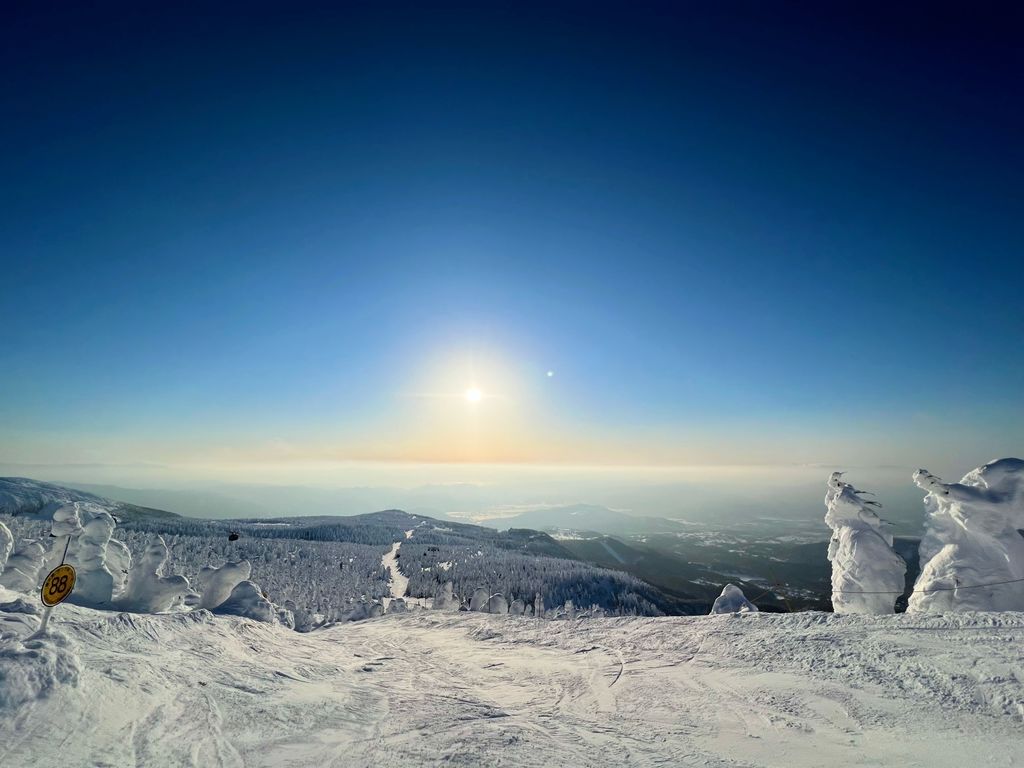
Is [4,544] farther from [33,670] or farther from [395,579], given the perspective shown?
[395,579]

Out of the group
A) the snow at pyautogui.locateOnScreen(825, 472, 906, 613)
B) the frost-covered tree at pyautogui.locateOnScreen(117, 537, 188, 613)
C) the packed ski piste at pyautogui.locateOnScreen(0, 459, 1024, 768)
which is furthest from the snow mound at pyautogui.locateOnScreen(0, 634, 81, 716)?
the snow at pyautogui.locateOnScreen(825, 472, 906, 613)

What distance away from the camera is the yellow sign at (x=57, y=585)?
40.2ft

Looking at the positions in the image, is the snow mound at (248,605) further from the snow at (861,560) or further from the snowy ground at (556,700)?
the snow at (861,560)

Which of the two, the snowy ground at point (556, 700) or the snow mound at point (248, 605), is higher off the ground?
the snowy ground at point (556, 700)

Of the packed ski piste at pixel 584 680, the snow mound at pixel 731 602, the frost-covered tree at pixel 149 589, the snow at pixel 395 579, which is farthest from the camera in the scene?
the snow at pixel 395 579

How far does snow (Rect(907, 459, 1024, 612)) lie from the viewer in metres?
22.5

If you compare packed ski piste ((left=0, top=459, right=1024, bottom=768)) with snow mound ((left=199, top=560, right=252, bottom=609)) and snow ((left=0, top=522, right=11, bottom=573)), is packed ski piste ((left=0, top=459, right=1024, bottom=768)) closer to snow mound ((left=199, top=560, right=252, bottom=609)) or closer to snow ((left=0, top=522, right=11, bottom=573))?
snow ((left=0, top=522, right=11, bottom=573))

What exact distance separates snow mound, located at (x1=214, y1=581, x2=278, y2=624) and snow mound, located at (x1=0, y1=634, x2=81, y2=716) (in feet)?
63.7

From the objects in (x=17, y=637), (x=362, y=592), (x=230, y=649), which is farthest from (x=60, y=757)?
(x=362, y=592)

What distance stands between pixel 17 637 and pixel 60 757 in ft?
17.3

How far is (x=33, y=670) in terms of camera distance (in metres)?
10.4

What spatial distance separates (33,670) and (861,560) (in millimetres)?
37400

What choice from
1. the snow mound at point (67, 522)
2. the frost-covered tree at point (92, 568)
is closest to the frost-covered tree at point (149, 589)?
the frost-covered tree at point (92, 568)

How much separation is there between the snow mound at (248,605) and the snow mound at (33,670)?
63.7ft
